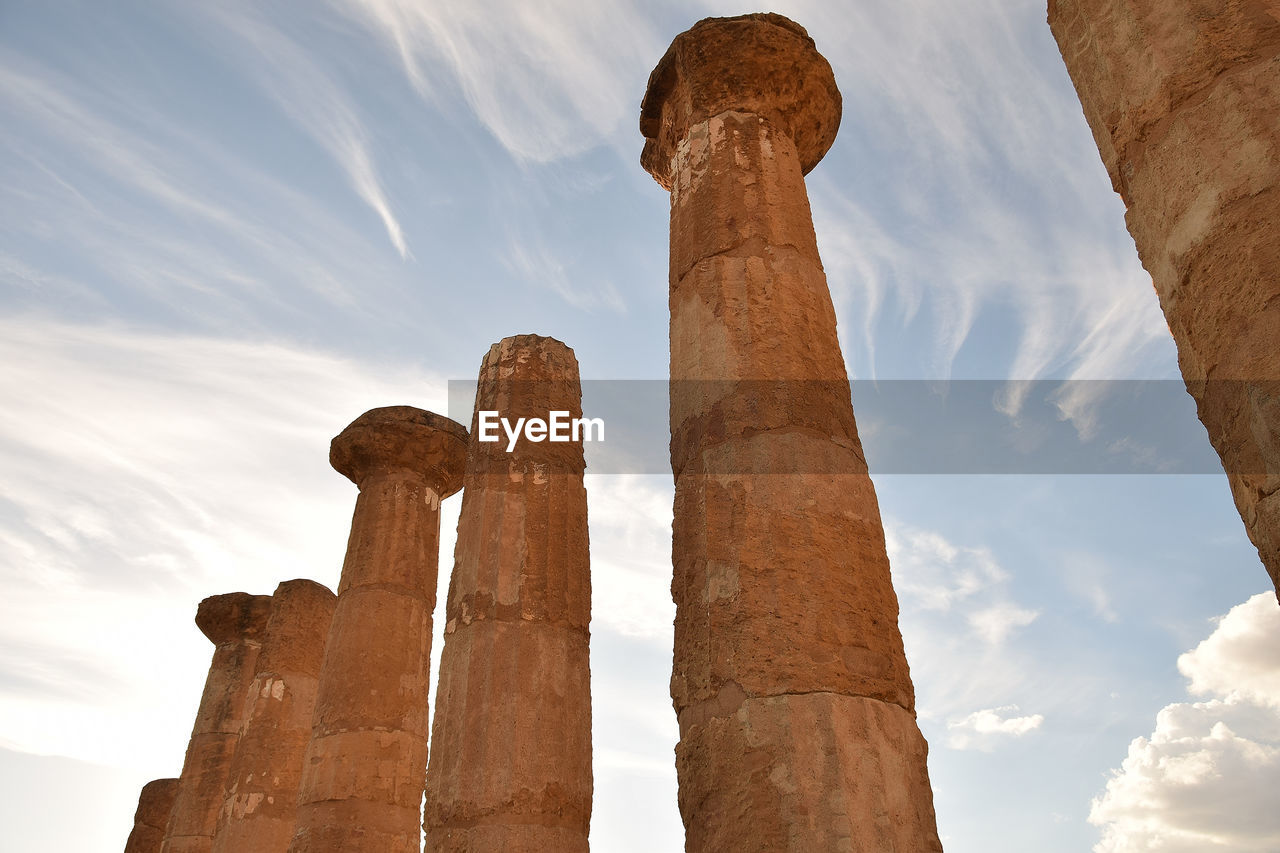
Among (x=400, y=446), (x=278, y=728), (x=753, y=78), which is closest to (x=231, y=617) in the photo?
(x=278, y=728)

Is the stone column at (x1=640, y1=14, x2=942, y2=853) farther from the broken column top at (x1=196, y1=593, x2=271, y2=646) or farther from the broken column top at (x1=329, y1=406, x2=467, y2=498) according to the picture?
the broken column top at (x1=196, y1=593, x2=271, y2=646)

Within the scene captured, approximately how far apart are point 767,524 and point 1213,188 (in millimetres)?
2452

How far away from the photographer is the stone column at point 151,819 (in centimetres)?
1686

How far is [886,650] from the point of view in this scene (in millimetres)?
4457

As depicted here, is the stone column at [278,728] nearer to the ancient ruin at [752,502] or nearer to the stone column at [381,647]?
the stone column at [381,647]

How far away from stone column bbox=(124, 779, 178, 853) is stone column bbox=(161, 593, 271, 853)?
2968 mm

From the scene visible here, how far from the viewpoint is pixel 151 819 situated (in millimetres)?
17000

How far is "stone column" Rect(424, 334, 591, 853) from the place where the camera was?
677cm

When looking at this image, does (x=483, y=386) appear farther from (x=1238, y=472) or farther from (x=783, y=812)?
(x=1238, y=472)

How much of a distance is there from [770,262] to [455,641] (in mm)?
4325

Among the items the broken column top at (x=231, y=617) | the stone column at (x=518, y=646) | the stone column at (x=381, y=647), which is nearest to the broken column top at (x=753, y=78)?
the stone column at (x=518, y=646)

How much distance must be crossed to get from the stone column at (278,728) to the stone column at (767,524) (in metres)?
7.99

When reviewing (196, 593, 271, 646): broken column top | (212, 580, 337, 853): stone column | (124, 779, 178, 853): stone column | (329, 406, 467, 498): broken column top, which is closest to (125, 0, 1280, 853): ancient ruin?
(329, 406, 467, 498): broken column top

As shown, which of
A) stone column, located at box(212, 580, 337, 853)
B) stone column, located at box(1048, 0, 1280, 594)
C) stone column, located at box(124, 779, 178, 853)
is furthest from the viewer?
stone column, located at box(124, 779, 178, 853)
